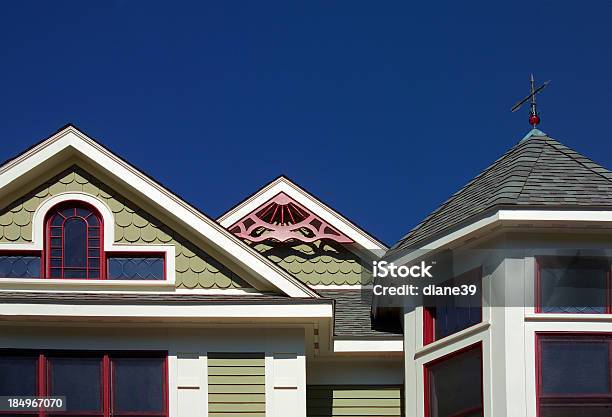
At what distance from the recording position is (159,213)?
1919 cm

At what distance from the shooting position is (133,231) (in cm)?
1917

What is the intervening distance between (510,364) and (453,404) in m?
1.14

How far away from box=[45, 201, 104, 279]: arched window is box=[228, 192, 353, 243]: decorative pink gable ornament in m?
4.79

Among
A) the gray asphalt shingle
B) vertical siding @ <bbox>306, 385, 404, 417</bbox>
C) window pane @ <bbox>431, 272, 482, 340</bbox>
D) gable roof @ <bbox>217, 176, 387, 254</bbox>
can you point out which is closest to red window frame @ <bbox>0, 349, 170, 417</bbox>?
vertical siding @ <bbox>306, 385, 404, 417</bbox>

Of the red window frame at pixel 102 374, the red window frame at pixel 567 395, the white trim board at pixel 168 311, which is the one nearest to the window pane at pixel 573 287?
the red window frame at pixel 567 395

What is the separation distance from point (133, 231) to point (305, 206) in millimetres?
5312

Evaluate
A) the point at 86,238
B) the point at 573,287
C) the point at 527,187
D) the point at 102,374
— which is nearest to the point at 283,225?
the point at 86,238

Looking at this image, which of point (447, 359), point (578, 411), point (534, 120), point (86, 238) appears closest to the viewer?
point (578, 411)

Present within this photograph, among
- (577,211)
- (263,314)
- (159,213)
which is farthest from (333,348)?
(577,211)

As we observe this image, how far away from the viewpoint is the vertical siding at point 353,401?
66.6ft

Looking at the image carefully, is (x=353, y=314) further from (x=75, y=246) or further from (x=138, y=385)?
(x=75, y=246)

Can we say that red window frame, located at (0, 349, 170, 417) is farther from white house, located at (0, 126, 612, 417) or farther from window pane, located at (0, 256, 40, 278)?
window pane, located at (0, 256, 40, 278)

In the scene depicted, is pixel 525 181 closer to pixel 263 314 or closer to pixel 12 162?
pixel 263 314

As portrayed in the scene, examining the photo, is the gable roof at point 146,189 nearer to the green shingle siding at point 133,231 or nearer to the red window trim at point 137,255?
the green shingle siding at point 133,231
